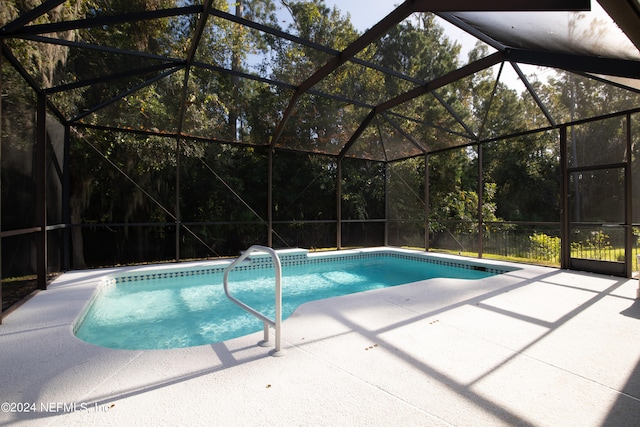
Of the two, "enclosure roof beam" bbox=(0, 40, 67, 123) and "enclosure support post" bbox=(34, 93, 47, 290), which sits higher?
"enclosure roof beam" bbox=(0, 40, 67, 123)

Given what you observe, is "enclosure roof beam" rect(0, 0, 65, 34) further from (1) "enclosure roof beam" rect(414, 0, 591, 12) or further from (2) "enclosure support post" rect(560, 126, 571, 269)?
(2) "enclosure support post" rect(560, 126, 571, 269)

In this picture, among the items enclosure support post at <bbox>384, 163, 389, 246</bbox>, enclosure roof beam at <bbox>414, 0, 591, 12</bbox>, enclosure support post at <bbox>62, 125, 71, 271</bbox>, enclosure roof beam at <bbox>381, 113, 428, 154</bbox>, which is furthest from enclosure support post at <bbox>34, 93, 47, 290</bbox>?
enclosure support post at <bbox>384, 163, 389, 246</bbox>

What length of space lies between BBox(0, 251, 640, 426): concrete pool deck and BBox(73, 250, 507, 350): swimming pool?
680mm

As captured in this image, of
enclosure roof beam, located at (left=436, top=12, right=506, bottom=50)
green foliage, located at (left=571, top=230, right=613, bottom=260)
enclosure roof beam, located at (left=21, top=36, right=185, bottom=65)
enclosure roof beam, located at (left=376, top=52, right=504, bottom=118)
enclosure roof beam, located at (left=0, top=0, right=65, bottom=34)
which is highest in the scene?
enclosure roof beam, located at (left=436, top=12, right=506, bottom=50)

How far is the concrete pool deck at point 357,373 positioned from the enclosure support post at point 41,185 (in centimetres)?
95

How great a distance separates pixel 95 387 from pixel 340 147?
254 inches

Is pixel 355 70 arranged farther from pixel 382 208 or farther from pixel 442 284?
pixel 382 208

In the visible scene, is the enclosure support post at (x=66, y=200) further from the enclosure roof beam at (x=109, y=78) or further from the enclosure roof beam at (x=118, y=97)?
the enclosure roof beam at (x=109, y=78)

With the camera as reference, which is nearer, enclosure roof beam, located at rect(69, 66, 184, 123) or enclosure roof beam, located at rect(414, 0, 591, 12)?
enclosure roof beam, located at rect(414, 0, 591, 12)

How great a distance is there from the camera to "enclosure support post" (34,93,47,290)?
3.51 meters

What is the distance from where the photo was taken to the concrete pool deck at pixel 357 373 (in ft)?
4.86

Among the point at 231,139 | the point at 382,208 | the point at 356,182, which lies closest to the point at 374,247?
the point at 382,208

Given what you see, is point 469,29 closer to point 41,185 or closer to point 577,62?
point 577,62

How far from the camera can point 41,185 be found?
356 cm
